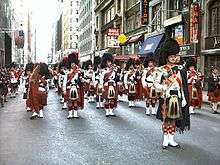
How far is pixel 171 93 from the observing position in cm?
912

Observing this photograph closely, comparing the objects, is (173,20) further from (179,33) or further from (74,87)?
(74,87)

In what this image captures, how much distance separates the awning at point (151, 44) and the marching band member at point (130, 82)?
1494 cm

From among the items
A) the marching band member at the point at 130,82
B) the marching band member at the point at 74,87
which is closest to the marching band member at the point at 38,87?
the marching band member at the point at 74,87

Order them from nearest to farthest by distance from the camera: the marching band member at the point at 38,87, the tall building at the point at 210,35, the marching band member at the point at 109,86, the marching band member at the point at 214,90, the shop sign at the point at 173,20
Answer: the marching band member at the point at 38,87 < the marching band member at the point at 109,86 < the marching band member at the point at 214,90 < the tall building at the point at 210,35 < the shop sign at the point at 173,20

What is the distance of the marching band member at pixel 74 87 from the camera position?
1429 centimetres

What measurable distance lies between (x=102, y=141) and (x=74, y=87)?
15.6 ft

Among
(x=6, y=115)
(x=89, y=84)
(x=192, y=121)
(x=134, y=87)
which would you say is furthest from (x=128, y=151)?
(x=89, y=84)

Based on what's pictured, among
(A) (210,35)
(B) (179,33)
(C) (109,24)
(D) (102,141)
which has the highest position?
(C) (109,24)

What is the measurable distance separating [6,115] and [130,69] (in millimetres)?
5685

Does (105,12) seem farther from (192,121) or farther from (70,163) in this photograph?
(70,163)

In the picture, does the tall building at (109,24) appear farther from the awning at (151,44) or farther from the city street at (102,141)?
the city street at (102,141)

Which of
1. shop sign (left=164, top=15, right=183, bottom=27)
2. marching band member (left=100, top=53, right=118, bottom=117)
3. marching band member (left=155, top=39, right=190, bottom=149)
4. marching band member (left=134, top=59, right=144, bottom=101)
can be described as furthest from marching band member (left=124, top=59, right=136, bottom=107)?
shop sign (left=164, top=15, right=183, bottom=27)

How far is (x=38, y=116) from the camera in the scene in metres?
15.0

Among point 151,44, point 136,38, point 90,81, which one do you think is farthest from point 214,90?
point 136,38
